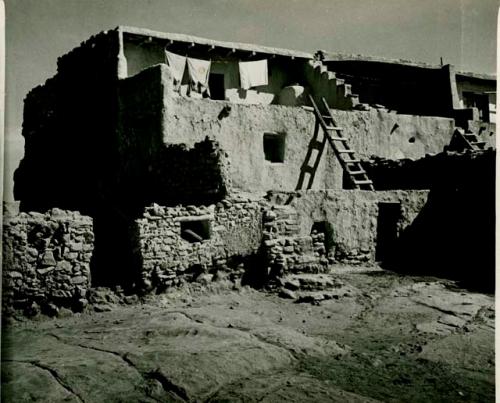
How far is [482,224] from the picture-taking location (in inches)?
478

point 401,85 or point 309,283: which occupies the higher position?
point 401,85

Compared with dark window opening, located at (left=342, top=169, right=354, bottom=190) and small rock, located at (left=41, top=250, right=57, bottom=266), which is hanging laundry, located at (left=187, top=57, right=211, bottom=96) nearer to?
dark window opening, located at (left=342, top=169, right=354, bottom=190)

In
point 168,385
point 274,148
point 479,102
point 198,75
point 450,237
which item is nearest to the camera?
point 168,385

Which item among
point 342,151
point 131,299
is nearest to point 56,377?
point 131,299

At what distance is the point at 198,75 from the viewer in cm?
1480

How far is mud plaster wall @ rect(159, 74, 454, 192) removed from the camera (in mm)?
12133

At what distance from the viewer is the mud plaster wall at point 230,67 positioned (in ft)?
46.3

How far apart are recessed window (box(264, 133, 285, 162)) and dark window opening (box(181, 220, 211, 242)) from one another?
5.22 m

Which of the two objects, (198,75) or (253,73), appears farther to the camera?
(253,73)

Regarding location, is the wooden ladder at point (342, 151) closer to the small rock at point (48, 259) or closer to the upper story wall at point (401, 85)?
the upper story wall at point (401, 85)

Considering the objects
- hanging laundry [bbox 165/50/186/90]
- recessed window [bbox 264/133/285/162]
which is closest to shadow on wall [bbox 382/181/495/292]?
recessed window [bbox 264/133/285/162]

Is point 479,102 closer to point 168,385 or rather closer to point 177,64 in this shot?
point 177,64

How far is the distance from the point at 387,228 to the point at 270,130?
3950mm

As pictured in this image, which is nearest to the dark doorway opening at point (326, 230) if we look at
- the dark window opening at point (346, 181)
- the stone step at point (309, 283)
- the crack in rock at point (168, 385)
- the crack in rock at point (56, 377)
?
the stone step at point (309, 283)
